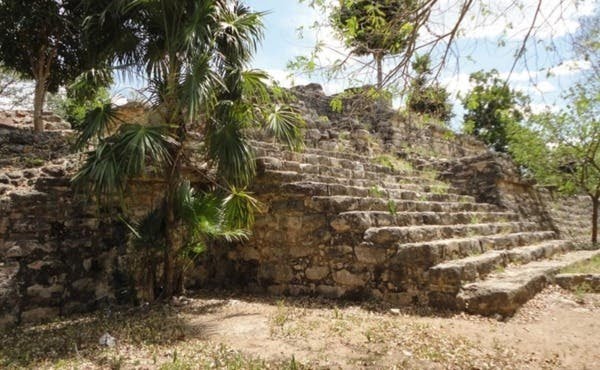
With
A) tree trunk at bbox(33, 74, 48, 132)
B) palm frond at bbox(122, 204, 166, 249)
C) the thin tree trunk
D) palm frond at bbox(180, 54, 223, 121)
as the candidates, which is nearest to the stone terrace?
the thin tree trunk

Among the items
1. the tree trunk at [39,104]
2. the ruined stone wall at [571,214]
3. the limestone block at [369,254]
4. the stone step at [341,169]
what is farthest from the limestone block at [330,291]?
the ruined stone wall at [571,214]

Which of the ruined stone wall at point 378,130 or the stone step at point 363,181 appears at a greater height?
the ruined stone wall at point 378,130

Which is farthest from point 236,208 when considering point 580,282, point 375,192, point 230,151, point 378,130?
point 378,130

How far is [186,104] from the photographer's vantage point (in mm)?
4293

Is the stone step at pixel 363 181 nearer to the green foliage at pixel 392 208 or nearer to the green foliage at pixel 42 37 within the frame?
the green foliage at pixel 392 208

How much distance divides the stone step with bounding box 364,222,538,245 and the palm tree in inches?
59.2

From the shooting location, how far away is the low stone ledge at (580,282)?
516 centimetres

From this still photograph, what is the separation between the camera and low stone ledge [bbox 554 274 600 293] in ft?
16.9

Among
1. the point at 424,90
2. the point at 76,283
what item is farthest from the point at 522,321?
the point at 76,283

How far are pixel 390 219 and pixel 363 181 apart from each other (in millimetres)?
1460

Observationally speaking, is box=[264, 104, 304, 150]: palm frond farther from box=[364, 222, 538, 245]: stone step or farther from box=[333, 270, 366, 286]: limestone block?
box=[333, 270, 366, 286]: limestone block

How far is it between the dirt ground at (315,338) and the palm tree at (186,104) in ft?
3.44

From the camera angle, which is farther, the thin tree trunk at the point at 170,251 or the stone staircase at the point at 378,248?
the thin tree trunk at the point at 170,251

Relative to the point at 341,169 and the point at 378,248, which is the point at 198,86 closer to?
the point at 378,248
